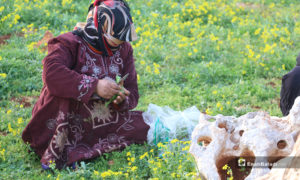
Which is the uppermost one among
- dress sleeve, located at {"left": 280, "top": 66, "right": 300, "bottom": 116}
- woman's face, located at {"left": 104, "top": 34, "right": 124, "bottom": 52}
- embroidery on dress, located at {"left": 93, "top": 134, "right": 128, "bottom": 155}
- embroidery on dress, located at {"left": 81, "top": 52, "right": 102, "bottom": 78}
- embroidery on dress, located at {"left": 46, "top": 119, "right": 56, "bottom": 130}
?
woman's face, located at {"left": 104, "top": 34, "right": 124, "bottom": 52}

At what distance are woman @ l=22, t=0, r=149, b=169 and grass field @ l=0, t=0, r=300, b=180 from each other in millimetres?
181

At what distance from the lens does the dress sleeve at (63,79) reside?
12.2 ft

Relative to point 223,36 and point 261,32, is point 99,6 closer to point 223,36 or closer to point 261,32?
point 223,36

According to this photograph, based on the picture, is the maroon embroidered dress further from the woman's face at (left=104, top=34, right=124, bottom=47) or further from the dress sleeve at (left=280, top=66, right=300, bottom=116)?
the dress sleeve at (left=280, top=66, right=300, bottom=116)

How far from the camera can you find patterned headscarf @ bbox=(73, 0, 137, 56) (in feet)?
12.7

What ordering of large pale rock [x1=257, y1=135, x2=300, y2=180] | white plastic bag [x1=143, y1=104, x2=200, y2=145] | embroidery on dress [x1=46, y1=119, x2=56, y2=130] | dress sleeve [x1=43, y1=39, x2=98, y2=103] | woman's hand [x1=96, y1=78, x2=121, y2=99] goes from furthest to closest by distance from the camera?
white plastic bag [x1=143, y1=104, x2=200, y2=145] → embroidery on dress [x1=46, y1=119, x2=56, y2=130] → woman's hand [x1=96, y1=78, x2=121, y2=99] → dress sleeve [x1=43, y1=39, x2=98, y2=103] → large pale rock [x1=257, y1=135, x2=300, y2=180]

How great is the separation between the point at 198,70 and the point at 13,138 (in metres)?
2.91

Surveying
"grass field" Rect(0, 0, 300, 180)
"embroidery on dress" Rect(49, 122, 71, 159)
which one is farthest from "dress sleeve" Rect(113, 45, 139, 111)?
"embroidery on dress" Rect(49, 122, 71, 159)

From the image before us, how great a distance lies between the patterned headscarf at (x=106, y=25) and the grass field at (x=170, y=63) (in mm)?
1110

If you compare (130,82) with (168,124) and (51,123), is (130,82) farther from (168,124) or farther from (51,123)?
(51,123)

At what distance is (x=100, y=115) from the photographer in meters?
4.11

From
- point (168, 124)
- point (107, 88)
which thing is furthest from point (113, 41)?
point (168, 124)

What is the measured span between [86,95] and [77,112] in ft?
1.03

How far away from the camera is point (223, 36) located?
292 inches
